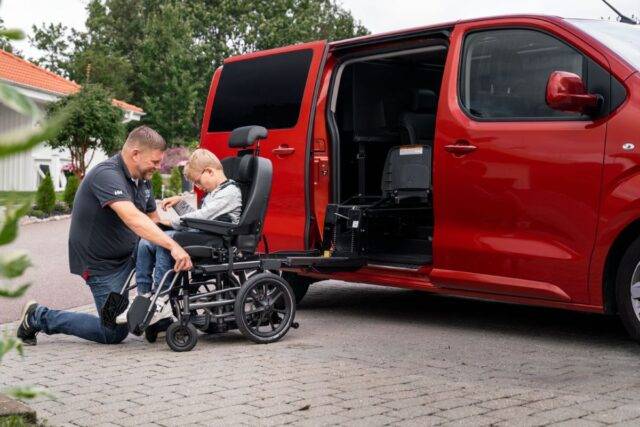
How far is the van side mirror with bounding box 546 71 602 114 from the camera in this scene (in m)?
5.75

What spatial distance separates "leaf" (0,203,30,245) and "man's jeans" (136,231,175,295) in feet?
18.9

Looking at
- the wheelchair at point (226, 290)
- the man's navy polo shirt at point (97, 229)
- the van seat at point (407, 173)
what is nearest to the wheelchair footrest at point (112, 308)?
the wheelchair at point (226, 290)

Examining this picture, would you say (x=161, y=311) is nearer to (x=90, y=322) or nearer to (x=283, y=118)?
(x=90, y=322)

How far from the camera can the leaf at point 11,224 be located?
88cm

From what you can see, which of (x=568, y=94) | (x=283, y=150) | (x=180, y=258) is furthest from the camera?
(x=283, y=150)

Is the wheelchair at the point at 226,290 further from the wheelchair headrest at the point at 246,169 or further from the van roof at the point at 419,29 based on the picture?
the van roof at the point at 419,29

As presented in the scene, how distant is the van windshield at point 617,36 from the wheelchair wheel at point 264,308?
2.61 metres

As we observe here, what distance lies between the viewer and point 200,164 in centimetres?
709

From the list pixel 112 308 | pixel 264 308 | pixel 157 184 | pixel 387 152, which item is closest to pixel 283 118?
pixel 387 152

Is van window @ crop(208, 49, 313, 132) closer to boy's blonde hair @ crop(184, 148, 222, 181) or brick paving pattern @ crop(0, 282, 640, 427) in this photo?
boy's blonde hair @ crop(184, 148, 222, 181)

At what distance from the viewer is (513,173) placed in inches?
249

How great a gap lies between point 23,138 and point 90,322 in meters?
6.13

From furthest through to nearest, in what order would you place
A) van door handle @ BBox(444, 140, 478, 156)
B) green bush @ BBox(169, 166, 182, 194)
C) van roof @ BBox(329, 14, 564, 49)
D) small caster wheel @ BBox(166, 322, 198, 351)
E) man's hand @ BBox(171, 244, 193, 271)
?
green bush @ BBox(169, 166, 182, 194), van door handle @ BBox(444, 140, 478, 156), van roof @ BBox(329, 14, 564, 49), small caster wheel @ BBox(166, 322, 198, 351), man's hand @ BBox(171, 244, 193, 271)

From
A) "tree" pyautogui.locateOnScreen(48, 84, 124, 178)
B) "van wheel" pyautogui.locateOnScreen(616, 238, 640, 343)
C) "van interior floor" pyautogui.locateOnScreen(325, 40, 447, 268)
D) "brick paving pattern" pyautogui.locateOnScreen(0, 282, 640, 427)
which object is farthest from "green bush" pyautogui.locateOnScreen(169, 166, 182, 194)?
"van wheel" pyautogui.locateOnScreen(616, 238, 640, 343)
